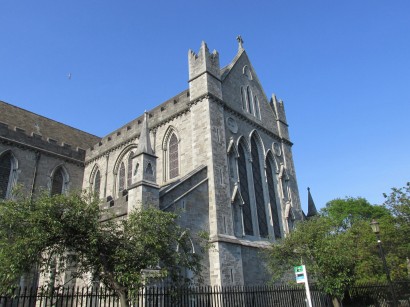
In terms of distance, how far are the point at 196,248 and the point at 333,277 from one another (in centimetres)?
661

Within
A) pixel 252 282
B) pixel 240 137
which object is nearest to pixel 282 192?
pixel 240 137

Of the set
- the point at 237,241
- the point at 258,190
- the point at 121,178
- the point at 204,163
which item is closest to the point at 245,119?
the point at 258,190

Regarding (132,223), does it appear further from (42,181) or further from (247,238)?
(42,181)

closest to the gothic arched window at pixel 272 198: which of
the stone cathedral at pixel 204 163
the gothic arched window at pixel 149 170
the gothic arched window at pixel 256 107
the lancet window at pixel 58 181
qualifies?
the stone cathedral at pixel 204 163

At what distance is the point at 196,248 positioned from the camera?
1667cm

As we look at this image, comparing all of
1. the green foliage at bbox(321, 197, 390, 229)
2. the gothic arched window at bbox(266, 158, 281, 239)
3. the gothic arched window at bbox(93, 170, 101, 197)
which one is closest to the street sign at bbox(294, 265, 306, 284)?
the gothic arched window at bbox(266, 158, 281, 239)

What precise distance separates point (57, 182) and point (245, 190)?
14268 millimetres

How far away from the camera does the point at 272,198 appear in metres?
24.2

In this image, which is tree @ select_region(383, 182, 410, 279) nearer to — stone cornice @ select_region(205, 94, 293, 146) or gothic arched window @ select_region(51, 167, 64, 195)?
stone cornice @ select_region(205, 94, 293, 146)

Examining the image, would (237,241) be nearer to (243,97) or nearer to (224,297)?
(224,297)

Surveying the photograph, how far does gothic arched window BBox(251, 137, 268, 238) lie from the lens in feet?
72.2

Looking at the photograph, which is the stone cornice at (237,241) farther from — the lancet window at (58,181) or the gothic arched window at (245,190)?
the lancet window at (58,181)

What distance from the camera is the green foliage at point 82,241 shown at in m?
10.2

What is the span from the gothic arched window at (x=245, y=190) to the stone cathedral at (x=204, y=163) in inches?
3.0
